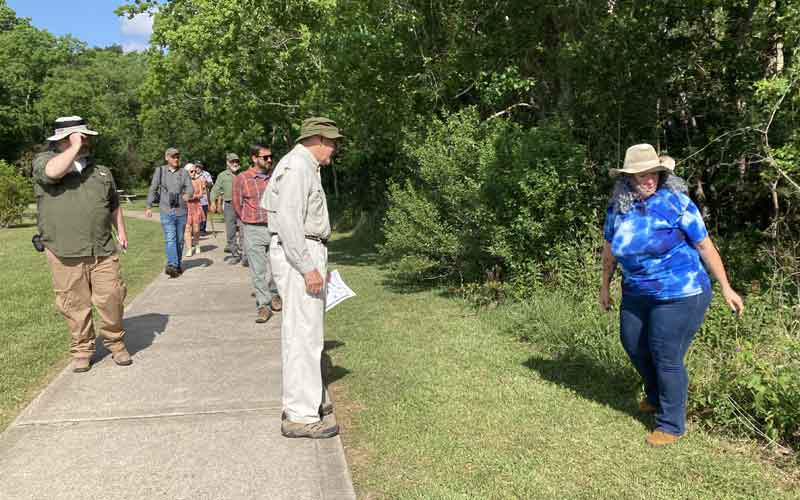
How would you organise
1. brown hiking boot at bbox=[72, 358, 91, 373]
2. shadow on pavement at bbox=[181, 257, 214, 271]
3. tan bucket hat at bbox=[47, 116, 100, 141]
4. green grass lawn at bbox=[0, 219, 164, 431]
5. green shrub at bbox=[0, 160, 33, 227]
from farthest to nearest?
green shrub at bbox=[0, 160, 33, 227], shadow on pavement at bbox=[181, 257, 214, 271], brown hiking boot at bbox=[72, 358, 91, 373], green grass lawn at bbox=[0, 219, 164, 431], tan bucket hat at bbox=[47, 116, 100, 141]

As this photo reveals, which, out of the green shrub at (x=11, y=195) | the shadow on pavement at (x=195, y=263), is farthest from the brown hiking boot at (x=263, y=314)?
the green shrub at (x=11, y=195)

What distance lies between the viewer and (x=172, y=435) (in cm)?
460

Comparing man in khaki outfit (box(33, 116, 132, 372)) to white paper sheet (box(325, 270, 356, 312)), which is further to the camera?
man in khaki outfit (box(33, 116, 132, 372))

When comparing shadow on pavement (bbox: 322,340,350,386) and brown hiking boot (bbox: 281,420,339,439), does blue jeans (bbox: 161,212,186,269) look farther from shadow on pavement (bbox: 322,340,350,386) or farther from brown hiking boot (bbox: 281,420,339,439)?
brown hiking boot (bbox: 281,420,339,439)

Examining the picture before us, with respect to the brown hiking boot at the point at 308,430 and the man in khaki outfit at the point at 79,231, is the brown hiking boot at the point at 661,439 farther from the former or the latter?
the man in khaki outfit at the point at 79,231

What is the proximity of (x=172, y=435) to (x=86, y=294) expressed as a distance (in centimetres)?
201

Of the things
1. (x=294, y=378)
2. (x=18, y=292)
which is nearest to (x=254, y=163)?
(x=18, y=292)

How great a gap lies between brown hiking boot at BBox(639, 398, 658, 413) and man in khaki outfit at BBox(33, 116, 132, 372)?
4391 mm

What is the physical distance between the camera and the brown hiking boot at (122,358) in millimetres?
6168

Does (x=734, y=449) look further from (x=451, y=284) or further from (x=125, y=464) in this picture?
(x=451, y=284)

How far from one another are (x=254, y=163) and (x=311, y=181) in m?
4.66

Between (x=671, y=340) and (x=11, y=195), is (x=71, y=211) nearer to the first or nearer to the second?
(x=671, y=340)

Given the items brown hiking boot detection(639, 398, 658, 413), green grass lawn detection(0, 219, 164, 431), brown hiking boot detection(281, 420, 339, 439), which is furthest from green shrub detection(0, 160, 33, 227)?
brown hiking boot detection(639, 398, 658, 413)

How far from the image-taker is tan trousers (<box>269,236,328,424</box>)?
4535mm
